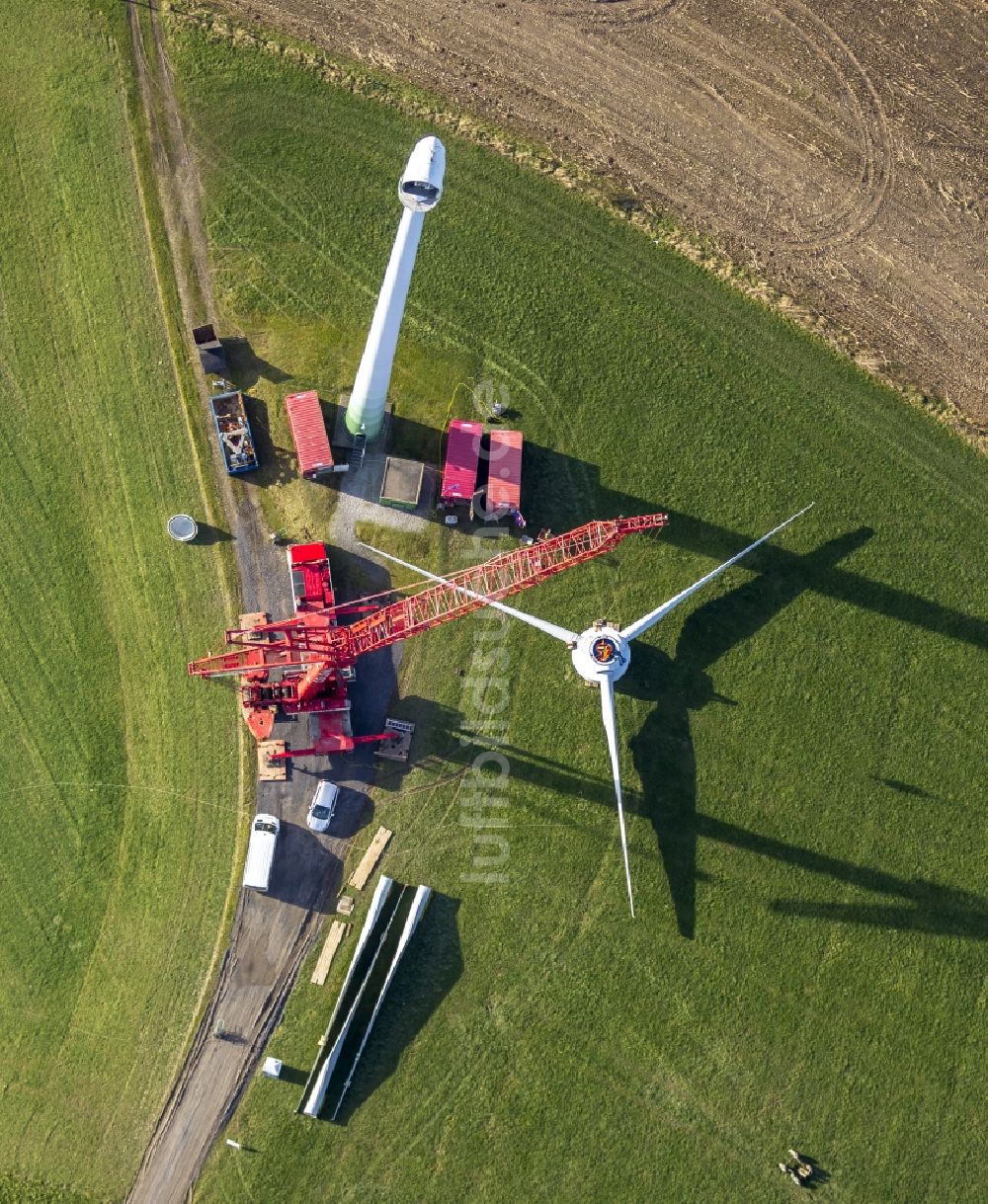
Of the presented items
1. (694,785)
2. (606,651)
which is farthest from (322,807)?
(694,785)

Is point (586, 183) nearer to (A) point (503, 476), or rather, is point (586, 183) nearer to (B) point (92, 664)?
(A) point (503, 476)

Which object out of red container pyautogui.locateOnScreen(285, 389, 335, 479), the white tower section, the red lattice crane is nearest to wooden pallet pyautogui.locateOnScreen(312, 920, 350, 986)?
the red lattice crane

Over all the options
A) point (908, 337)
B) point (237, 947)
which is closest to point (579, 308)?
point (908, 337)

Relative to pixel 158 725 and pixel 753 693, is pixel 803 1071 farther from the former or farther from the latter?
pixel 158 725

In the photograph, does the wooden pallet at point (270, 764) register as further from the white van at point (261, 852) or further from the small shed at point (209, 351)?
the small shed at point (209, 351)

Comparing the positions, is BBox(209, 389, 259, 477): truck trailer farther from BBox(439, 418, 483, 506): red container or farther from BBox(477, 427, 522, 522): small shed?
BBox(477, 427, 522, 522): small shed

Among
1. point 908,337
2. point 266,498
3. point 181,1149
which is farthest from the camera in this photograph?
point 908,337

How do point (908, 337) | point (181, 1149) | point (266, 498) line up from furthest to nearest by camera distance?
point (908, 337) → point (266, 498) → point (181, 1149)
